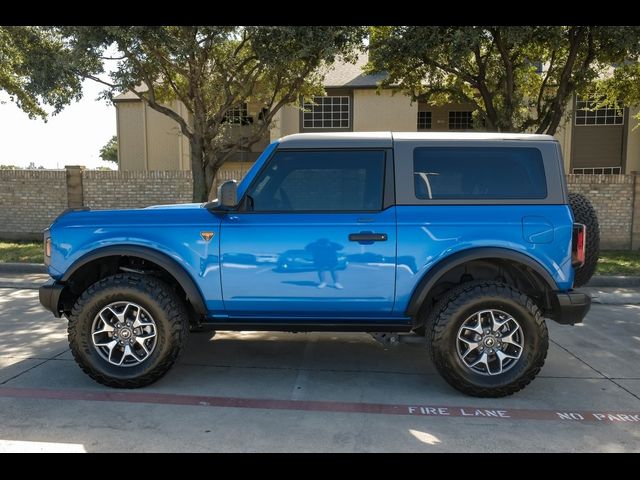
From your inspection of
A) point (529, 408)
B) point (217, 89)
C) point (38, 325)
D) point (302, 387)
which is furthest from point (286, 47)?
point (529, 408)

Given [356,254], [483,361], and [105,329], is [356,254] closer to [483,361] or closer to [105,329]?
[483,361]

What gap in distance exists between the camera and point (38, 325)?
242 inches

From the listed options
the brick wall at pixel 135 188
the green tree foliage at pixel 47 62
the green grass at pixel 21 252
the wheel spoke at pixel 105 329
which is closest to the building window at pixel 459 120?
the brick wall at pixel 135 188

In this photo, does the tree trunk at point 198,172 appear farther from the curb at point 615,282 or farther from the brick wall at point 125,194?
the curb at point 615,282

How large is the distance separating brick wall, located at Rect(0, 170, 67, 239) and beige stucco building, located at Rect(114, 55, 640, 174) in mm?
8015

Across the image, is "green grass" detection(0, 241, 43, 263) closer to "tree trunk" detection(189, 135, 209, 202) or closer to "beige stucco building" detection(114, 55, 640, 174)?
"tree trunk" detection(189, 135, 209, 202)

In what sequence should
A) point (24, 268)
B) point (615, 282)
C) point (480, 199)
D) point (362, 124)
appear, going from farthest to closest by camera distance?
point (362, 124)
point (24, 268)
point (615, 282)
point (480, 199)

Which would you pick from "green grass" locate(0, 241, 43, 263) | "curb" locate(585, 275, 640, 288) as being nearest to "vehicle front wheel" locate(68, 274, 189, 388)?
"green grass" locate(0, 241, 43, 263)

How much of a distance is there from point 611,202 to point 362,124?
1054 centimetres

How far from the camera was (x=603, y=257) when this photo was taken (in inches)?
441

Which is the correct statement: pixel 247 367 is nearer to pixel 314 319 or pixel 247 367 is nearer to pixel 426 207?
pixel 314 319

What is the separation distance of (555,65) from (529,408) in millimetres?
11834

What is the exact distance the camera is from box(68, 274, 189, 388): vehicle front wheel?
13.5 feet

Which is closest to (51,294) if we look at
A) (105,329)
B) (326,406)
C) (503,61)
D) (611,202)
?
(105,329)
